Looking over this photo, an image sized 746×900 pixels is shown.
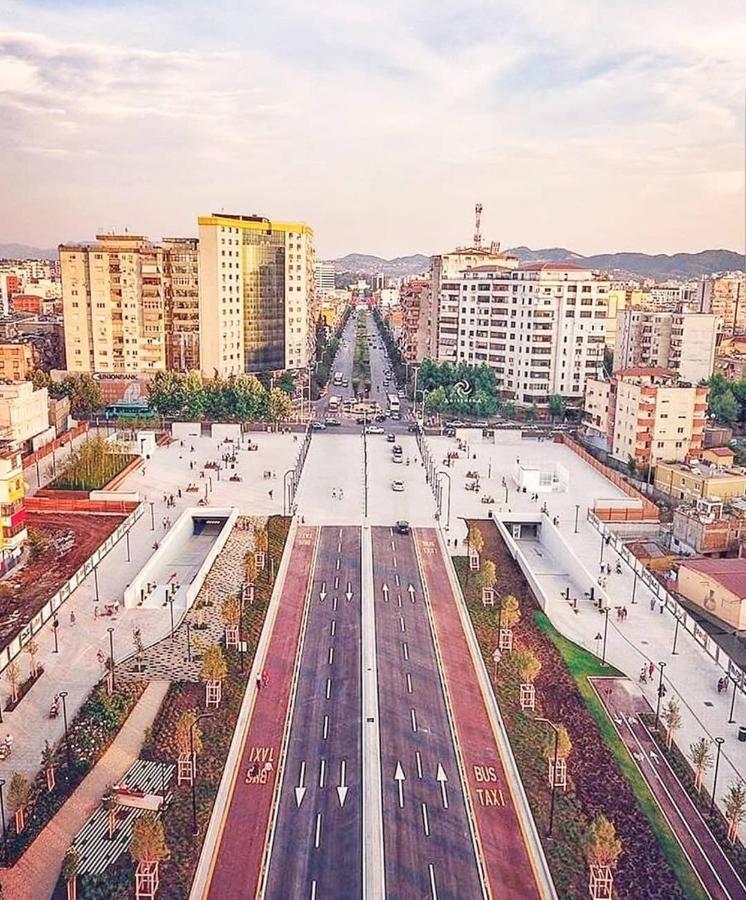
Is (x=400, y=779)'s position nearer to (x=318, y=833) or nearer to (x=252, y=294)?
(x=318, y=833)

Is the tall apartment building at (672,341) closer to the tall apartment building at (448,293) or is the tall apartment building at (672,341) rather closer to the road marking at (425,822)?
the tall apartment building at (448,293)

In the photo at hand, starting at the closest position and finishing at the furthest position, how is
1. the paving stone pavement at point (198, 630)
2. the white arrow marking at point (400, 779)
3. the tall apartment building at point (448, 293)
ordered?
the white arrow marking at point (400, 779)
the paving stone pavement at point (198, 630)
the tall apartment building at point (448, 293)

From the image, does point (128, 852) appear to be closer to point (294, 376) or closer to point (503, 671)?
point (503, 671)

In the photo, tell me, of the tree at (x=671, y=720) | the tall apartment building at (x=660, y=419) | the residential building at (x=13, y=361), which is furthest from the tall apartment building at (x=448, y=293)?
Answer: the tree at (x=671, y=720)

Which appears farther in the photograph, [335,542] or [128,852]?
[335,542]

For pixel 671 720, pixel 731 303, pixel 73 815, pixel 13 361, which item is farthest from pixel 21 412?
pixel 731 303

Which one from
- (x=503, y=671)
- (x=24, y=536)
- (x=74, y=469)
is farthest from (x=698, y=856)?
(x=74, y=469)
